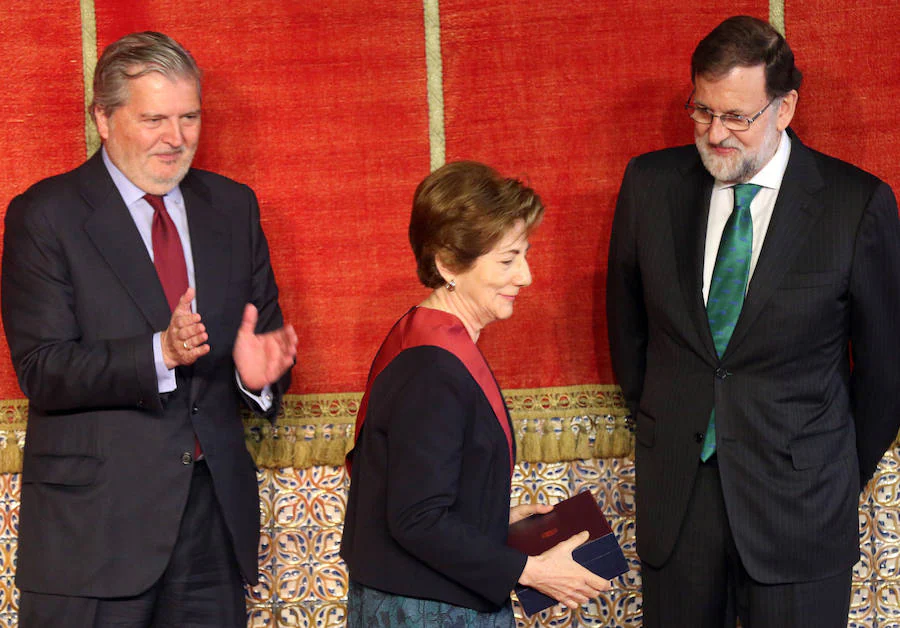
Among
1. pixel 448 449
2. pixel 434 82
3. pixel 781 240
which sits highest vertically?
pixel 434 82

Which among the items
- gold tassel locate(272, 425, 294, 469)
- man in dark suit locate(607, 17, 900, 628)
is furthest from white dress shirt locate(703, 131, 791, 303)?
gold tassel locate(272, 425, 294, 469)

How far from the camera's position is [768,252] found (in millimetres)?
2828

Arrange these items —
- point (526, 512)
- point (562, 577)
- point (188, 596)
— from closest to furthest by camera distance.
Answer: point (562, 577) → point (526, 512) → point (188, 596)

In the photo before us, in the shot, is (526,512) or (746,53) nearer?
(526,512)

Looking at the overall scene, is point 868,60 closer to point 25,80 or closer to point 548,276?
point 548,276

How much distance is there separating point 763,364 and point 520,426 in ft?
2.97

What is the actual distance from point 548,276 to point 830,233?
0.97 meters

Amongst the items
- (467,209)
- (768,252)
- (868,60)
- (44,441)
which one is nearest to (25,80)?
(44,441)

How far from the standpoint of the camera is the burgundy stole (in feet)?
7.23

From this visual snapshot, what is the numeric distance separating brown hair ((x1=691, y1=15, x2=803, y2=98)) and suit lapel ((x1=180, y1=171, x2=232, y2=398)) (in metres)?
1.41

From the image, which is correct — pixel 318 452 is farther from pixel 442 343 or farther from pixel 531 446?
pixel 442 343

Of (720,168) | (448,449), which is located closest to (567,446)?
(720,168)

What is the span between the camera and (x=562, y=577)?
2164 millimetres

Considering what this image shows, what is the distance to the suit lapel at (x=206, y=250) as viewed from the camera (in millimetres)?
2910
